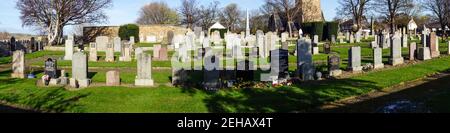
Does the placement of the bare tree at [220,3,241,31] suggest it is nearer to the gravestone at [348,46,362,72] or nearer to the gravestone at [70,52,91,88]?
the gravestone at [348,46,362,72]

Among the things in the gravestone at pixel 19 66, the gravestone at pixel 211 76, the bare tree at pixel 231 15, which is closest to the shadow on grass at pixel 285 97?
the gravestone at pixel 211 76

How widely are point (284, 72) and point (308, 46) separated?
1497 mm

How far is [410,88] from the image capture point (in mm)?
13969

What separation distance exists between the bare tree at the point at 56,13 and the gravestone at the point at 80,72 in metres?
36.8

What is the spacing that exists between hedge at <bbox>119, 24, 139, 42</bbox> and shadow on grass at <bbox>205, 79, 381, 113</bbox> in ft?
161

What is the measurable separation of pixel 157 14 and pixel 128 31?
5952 centimetres

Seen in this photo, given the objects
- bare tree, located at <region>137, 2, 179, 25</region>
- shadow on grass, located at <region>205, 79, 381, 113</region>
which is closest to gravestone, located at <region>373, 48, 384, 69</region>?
shadow on grass, located at <region>205, 79, 381, 113</region>

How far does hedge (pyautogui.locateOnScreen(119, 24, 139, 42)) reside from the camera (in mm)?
61812

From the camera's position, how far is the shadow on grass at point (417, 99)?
416 inches

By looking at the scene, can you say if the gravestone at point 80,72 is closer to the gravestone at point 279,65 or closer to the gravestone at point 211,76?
the gravestone at point 211,76
